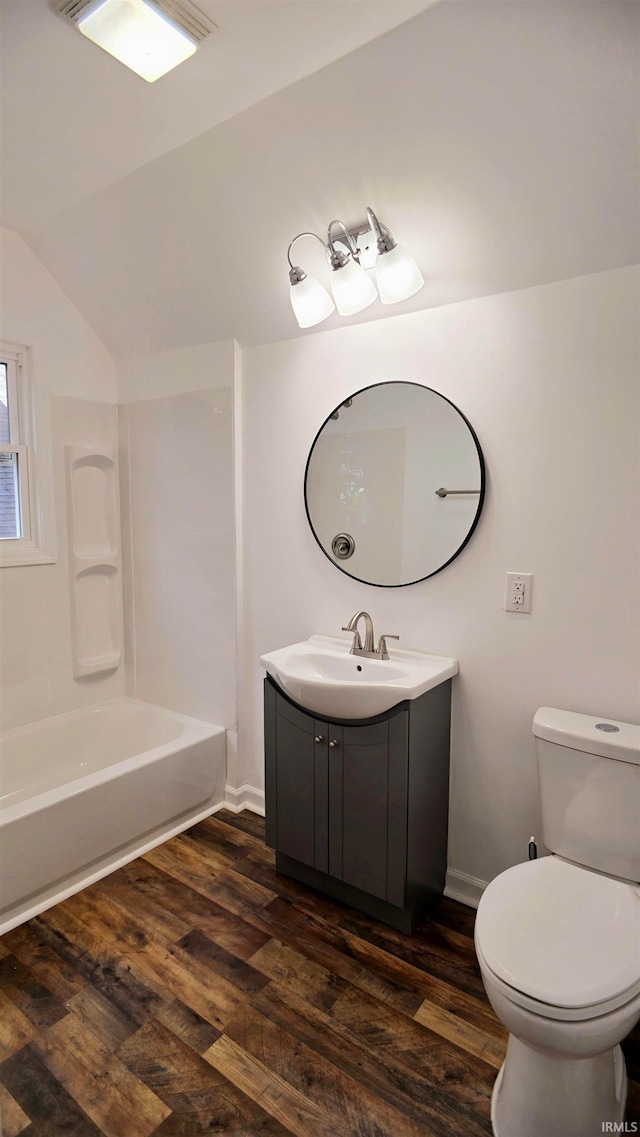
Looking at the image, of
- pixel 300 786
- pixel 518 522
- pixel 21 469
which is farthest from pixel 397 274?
pixel 21 469

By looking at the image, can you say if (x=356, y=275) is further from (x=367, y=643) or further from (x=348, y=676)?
(x=348, y=676)

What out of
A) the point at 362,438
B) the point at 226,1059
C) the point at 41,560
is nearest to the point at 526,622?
the point at 362,438

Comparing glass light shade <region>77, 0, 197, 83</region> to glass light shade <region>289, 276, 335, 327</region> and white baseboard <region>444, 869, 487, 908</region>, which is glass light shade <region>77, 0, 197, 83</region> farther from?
white baseboard <region>444, 869, 487, 908</region>

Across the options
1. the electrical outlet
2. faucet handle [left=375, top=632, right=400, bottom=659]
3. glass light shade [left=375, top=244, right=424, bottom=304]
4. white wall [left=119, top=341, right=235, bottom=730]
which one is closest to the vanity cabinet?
faucet handle [left=375, top=632, right=400, bottom=659]

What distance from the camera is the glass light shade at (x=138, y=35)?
1.36 meters

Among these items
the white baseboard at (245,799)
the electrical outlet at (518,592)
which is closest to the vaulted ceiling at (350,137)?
the electrical outlet at (518,592)

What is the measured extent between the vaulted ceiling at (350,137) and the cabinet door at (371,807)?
1.50 meters

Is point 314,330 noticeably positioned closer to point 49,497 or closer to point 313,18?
point 313,18

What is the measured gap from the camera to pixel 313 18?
4.39ft

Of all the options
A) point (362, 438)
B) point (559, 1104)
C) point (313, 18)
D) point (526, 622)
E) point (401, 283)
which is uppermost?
point (313, 18)

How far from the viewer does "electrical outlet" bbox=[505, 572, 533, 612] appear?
73.1 inches

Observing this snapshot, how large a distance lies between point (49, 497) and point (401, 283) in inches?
76.3

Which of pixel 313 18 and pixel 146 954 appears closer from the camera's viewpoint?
pixel 313 18

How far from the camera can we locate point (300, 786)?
207cm
